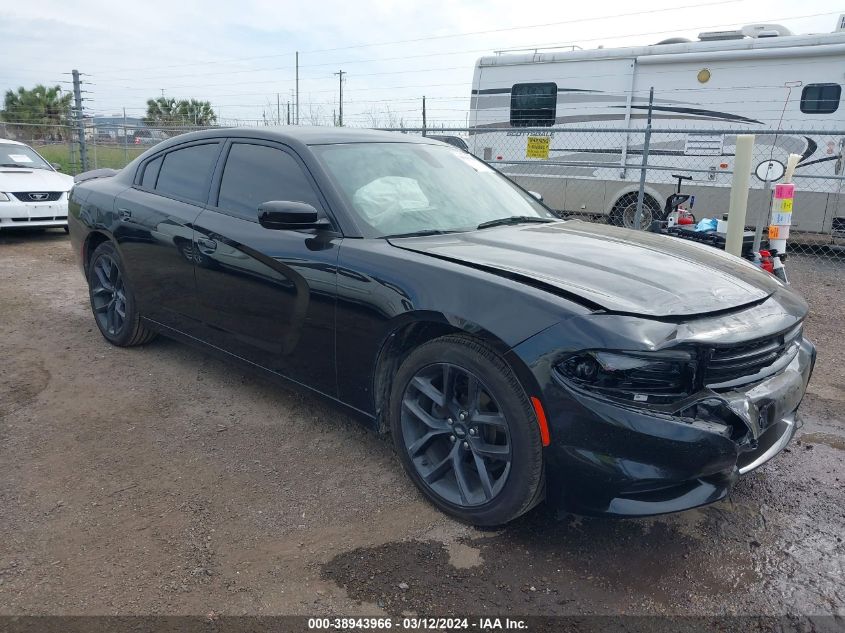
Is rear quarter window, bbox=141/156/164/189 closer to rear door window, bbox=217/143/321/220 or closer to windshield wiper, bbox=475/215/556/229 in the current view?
rear door window, bbox=217/143/321/220

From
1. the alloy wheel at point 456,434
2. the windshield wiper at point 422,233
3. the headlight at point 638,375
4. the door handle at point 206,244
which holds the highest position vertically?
the windshield wiper at point 422,233

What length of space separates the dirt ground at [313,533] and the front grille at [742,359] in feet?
2.38

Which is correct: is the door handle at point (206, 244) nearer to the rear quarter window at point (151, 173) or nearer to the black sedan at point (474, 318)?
the black sedan at point (474, 318)

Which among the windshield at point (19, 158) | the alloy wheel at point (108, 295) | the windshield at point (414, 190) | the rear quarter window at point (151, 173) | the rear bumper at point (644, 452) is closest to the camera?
the rear bumper at point (644, 452)

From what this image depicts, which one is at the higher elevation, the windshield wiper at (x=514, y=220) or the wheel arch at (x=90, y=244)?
the windshield wiper at (x=514, y=220)

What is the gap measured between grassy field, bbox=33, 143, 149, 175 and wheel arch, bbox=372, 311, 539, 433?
1350 centimetres

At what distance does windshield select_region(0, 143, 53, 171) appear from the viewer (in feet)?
33.7

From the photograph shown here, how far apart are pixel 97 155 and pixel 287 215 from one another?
1839cm

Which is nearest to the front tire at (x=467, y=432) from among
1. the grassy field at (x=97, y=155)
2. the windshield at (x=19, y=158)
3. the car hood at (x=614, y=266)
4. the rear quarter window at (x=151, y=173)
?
the car hood at (x=614, y=266)

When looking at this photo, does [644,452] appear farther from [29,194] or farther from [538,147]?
[29,194]

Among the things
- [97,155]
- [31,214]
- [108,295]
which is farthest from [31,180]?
[97,155]

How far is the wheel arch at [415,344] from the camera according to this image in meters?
2.45

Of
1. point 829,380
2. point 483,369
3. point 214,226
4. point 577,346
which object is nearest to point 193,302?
point 214,226

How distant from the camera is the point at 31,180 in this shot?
31.9ft
